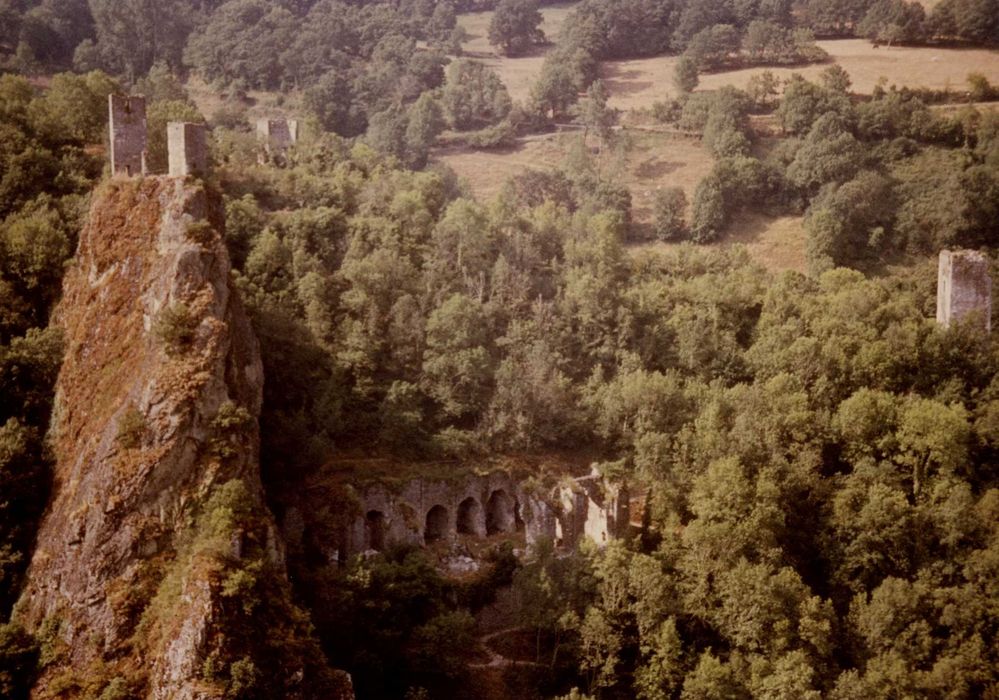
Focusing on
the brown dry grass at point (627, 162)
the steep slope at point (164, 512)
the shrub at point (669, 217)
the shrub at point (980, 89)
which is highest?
the shrub at point (980, 89)

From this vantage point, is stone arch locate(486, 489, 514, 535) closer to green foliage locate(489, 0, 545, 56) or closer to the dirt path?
the dirt path

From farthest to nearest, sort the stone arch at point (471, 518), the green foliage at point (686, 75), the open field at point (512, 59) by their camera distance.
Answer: the open field at point (512, 59) < the green foliage at point (686, 75) < the stone arch at point (471, 518)

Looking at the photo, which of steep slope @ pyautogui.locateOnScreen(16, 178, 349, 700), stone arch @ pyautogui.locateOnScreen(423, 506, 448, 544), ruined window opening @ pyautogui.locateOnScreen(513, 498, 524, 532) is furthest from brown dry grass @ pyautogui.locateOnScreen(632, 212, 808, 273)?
steep slope @ pyautogui.locateOnScreen(16, 178, 349, 700)

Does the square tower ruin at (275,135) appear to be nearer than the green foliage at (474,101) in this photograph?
Yes

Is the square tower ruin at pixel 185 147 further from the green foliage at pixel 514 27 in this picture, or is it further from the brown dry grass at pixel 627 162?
the green foliage at pixel 514 27

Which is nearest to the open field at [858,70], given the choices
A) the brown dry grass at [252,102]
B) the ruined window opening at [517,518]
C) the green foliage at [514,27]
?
the green foliage at [514,27]

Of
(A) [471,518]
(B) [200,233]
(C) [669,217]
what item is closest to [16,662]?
(B) [200,233]
